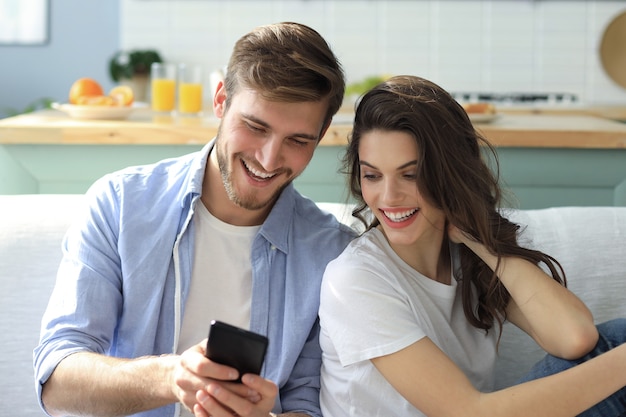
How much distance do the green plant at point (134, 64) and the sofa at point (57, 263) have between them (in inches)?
121

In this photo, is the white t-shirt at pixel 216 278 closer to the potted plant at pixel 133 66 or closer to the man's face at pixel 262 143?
the man's face at pixel 262 143

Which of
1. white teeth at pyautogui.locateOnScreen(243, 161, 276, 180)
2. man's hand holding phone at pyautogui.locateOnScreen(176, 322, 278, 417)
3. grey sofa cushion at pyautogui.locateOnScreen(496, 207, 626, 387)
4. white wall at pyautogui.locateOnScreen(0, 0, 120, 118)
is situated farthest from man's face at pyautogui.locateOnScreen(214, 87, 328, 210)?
white wall at pyautogui.locateOnScreen(0, 0, 120, 118)

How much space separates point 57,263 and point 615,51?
417 cm

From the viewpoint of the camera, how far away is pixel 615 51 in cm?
536

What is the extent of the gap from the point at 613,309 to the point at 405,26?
3.43m

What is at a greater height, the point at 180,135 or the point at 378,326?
the point at 180,135

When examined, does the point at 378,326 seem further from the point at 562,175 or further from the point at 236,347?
the point at 562,175

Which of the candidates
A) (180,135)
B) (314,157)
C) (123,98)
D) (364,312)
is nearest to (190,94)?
(123,98)

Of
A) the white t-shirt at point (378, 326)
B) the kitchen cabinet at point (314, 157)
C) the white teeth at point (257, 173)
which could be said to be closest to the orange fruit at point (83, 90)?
the kitchen cabinet at point (314, 157)

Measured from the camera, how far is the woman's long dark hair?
5.71 feet

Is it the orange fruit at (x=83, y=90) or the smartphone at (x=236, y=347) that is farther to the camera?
the orange fruit at (x=83, y=90)

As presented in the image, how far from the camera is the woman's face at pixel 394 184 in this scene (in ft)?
5.70

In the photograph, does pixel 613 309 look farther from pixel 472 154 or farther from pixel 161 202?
pixel 161 202

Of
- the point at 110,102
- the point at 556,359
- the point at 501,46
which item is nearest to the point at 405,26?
the point at 501,46
